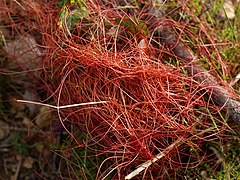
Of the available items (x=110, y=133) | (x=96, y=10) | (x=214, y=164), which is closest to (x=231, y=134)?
(x=214, y=164)

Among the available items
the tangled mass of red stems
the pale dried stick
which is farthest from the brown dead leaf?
the pale dried stick

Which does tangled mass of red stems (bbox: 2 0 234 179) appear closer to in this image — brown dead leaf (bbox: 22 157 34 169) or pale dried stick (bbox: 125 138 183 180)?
pale dried stick (bbox: 125 138 183 180)

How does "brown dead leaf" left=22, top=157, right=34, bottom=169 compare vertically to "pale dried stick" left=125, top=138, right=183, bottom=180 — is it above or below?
below

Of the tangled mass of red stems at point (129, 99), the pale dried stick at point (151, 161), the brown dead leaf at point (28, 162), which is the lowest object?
the brown dead leaf at point (28, 162)

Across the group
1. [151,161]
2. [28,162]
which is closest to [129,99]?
[151,161]

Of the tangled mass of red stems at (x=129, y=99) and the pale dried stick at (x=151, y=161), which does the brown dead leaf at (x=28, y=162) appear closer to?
the tangled mass of red stems at (x=129, y=99)

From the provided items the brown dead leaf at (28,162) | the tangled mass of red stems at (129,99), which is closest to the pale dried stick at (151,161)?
the tangled mass of red stems at (129,99)

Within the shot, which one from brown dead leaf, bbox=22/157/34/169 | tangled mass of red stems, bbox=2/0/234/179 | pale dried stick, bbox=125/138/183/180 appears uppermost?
tangled mass of red stems, bbox=2/0/234/179

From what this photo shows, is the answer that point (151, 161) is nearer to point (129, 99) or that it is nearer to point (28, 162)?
point (129, 99)

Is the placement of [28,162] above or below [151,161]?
below
